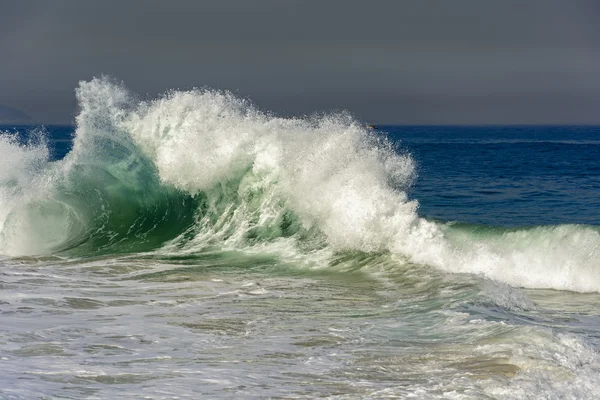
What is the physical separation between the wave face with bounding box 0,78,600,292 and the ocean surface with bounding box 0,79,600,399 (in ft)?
0.14

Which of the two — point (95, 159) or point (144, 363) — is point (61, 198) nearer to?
point (95, 159)

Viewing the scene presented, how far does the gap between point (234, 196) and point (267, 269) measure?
14.2ft

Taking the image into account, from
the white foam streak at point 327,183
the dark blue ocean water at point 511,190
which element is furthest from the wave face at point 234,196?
the dark blue ocean water at point 511,190

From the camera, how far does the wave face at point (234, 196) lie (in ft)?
44.9

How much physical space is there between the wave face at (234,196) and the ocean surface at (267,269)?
1.7 inches

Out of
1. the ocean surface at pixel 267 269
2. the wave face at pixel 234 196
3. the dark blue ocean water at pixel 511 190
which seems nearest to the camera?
the ocean surface at pixel 267 269

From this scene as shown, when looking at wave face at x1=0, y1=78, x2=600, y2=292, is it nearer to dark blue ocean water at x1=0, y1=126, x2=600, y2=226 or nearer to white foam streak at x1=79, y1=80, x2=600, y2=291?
white foam streak at x1=79, y1=80, x2=600, y2=291

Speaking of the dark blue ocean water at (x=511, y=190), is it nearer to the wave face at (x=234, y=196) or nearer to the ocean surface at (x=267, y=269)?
the ocean surface at (x=267, y=269)

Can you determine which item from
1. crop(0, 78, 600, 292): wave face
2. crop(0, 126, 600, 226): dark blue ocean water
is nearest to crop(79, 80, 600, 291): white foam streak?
crop(0, 78, 600, 292): wave face

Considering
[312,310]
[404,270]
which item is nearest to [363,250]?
[404,270]

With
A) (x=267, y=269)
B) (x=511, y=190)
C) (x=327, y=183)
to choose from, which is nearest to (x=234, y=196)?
(x=327, y=183)

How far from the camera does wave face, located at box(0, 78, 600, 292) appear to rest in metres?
13.7

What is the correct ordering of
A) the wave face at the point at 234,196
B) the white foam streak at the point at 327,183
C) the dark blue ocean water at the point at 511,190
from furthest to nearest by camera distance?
the dark blue ocean water at the point at 511,190 → the wave face at the point at 234,196 → the white foam streak at the point at 327,183

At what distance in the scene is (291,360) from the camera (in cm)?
768
